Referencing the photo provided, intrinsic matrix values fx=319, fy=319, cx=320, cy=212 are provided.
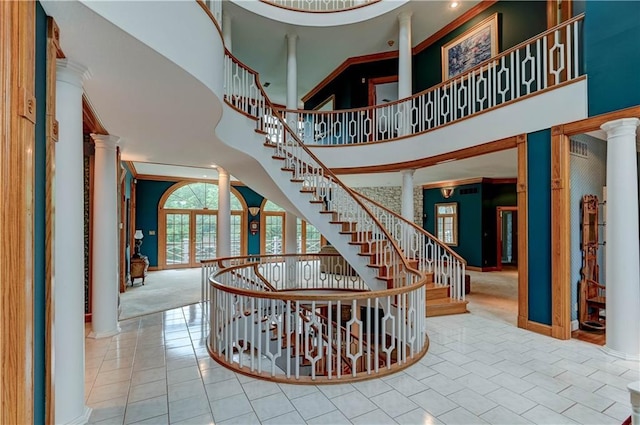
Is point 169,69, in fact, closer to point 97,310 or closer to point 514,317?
point 97,310

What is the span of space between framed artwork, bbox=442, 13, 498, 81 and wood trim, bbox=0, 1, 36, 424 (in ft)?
23.4

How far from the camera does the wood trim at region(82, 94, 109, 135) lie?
325 centimetres

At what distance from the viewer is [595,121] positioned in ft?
12.0

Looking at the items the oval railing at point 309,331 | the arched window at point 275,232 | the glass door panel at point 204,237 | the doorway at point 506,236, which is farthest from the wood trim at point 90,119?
the doorway at point 506,236

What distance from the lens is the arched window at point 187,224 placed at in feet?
34.0

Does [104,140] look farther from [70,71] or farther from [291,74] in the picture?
[291,74]

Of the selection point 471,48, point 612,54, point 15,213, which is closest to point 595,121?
point 612,54

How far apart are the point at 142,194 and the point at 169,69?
8.74m

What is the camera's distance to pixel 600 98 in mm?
3656

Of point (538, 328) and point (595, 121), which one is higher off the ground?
point (595, 121)

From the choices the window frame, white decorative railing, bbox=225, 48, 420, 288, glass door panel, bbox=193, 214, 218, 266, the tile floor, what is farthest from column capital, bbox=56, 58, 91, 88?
the window frame

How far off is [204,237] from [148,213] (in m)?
1.90

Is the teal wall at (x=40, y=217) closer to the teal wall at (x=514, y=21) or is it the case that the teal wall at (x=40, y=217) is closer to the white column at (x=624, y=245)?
the white column at (x=624, y=245)

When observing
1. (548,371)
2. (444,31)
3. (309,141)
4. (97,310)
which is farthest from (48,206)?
(444,31)
